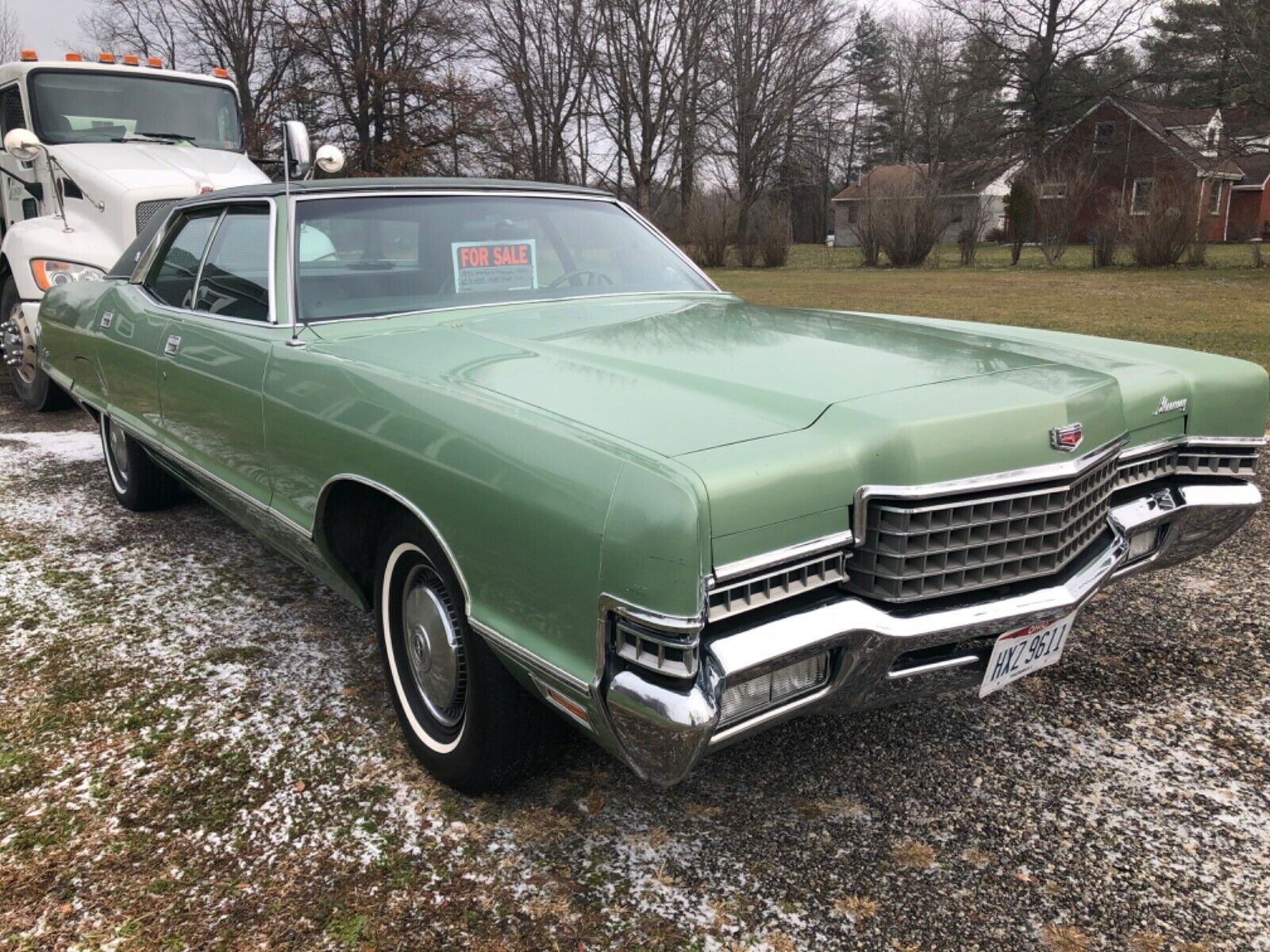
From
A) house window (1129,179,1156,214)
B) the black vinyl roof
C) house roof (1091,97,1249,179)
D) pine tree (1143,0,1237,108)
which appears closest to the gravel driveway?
the black vinyl roof

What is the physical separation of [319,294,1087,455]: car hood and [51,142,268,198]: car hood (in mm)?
4916

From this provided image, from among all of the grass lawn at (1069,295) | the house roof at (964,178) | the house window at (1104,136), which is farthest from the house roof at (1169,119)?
the grass lawn at (1069,295)

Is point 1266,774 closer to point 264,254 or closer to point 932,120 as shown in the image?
point 264,254

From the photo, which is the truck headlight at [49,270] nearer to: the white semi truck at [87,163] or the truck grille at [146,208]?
the white semi truck at [87,163]

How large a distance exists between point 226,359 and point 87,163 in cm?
496

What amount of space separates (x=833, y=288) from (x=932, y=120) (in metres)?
31.7

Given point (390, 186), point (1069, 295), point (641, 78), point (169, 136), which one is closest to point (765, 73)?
point (641, 78)

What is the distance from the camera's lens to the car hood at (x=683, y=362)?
79.7 inches

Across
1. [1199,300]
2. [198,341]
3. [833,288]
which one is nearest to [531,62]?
[833,288]

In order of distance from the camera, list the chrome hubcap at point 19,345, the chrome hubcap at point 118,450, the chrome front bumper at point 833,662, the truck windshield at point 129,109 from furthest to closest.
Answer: the truck windshield at point 129,109, the chrome hubcap at point 19,345, the chrome hubcap at point 118,450, the chrome front bumper at point 833,662

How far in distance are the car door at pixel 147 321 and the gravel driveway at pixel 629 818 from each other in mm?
992

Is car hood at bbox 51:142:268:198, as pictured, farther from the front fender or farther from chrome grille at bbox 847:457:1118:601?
chrome grille at bbox 847:457:1118:601

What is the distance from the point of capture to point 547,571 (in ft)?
6.16

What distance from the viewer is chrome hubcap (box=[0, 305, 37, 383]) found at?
22.4 ft
